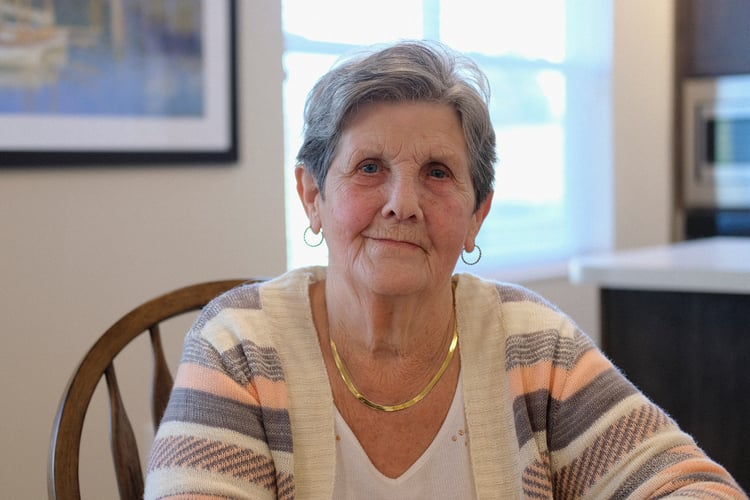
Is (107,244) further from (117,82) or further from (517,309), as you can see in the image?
(517,309)

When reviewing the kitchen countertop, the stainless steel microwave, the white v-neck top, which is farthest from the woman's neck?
the stainless steel microwave

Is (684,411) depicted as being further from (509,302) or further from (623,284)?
(509,302)

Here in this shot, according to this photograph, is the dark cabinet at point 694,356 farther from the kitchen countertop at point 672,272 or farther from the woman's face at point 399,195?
the woman's face at point 399,195

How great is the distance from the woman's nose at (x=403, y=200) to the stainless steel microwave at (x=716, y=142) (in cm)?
339

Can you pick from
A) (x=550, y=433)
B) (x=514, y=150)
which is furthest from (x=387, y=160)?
(x=514, y=150)

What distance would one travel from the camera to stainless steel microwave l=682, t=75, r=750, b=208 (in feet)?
14.3

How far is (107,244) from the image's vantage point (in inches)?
100

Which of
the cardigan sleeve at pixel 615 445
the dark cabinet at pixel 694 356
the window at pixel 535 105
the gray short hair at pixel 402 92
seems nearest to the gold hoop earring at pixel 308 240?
the gray short hair at pixel 402 92

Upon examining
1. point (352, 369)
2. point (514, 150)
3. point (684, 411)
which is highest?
point (514, 150)

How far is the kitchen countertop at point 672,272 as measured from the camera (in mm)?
2396

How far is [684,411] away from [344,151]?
1.59 m

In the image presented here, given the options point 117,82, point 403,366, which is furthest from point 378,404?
point 117,82

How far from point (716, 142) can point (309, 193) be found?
3.44 meters

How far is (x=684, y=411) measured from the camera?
102 inches
